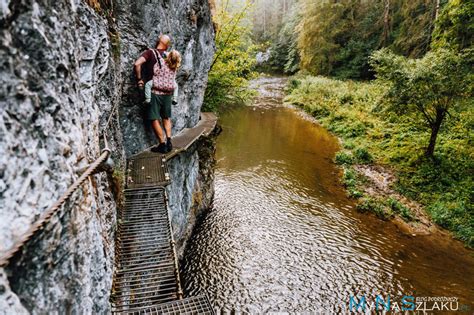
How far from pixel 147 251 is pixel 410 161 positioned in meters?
12.2

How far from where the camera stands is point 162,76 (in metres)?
5.39

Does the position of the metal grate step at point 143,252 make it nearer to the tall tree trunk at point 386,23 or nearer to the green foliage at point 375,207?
the green foliage at point 375,207

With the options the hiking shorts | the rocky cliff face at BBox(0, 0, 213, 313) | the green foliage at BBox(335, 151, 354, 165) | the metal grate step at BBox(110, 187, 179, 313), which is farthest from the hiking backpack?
the green foliage at BBox(335, 151, 354, 165)

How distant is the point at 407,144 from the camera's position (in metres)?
13.8

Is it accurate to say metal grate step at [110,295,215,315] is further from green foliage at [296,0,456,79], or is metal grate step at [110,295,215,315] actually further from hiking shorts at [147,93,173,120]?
green foliage at [296,0,456,79]

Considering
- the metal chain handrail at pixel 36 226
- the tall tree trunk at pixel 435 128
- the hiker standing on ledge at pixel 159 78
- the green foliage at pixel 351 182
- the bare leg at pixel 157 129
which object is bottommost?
the green foliage at pixel 351 182

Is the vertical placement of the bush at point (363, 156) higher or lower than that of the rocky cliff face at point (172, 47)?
lower

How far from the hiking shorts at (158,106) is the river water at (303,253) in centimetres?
391

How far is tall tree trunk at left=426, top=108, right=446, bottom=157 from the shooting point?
1121 centimetres

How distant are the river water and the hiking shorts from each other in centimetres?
391

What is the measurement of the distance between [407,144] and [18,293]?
1549 cm

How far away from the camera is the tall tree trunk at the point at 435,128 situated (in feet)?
36.8

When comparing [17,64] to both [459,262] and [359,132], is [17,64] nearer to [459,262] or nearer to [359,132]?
[459,262]

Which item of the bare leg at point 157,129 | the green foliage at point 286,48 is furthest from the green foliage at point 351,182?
the green foliage at point 286,48
